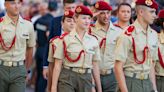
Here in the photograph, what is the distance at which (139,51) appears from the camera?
30.6 feet

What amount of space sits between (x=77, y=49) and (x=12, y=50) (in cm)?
119

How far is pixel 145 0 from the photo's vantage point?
9281mm

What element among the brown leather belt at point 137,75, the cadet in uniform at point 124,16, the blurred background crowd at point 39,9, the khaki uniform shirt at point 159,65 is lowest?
the brown leather belt at point 137,75

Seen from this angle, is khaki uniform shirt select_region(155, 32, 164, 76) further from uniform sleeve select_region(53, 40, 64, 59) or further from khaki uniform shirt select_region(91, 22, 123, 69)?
uniform sleeve select_region(53, 40, 64, 59)

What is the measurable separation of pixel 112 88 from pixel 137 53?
1914mm

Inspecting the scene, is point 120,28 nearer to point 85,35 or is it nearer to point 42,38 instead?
point 85,35

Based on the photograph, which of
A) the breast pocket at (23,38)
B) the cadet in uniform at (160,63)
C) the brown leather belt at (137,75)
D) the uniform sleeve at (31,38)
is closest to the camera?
the brown leather belt at (137,75)

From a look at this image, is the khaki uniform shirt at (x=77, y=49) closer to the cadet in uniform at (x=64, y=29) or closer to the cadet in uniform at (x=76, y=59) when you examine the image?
the cadet in uniform at (x=76, y=59)

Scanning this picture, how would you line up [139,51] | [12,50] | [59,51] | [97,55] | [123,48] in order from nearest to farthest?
[123,48], [139,51], [59,51], [97,55], [12,50]

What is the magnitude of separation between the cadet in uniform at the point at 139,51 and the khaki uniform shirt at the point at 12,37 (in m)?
1.91

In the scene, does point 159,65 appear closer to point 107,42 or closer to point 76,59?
point 107,42

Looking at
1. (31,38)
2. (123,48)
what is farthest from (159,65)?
(31,38)

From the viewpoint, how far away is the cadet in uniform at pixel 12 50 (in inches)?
407

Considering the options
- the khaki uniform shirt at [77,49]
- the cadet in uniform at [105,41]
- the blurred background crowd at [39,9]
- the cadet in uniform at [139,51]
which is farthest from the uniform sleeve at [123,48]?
the blurred background crowd at [39,9]
